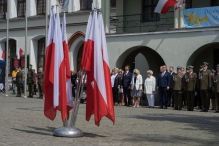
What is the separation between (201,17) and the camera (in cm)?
1967

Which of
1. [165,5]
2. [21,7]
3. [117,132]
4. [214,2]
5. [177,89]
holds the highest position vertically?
[21,7]

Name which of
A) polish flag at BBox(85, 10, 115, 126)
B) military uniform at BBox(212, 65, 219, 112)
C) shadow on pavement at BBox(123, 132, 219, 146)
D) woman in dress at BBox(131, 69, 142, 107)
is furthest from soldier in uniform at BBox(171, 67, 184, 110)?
polish flag at BBox(85, 10, 115, 126)

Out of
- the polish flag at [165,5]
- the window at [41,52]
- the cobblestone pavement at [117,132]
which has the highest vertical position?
the polish flag at [165,5]

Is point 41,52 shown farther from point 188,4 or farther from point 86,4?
point 188,4

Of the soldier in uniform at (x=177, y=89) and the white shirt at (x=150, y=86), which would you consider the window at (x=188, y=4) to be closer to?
the white shirt at (x=150, y=86)

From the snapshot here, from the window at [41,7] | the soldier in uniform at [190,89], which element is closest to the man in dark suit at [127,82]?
the soldier in uniform at [190,89]

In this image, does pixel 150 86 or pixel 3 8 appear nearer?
pixel 150 86

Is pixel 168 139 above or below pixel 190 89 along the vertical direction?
below

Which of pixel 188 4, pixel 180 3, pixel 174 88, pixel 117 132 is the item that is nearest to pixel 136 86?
pixel 174 88

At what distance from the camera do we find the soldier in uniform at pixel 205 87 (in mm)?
15984

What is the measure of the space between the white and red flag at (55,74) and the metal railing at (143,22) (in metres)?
13.4

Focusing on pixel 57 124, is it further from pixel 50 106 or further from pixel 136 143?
pixel 136 143

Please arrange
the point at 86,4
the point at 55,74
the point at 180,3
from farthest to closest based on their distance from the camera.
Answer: the point at 86,4 → the point at 180,3 → the point at 55,74

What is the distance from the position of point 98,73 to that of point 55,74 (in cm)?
94
